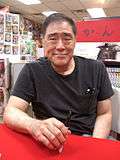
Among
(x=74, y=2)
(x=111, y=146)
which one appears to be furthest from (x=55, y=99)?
(x=74, y=2)

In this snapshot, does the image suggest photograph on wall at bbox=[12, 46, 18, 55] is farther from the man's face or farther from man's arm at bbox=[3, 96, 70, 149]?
man's arm at bbox=[3, 96, 70, 149]

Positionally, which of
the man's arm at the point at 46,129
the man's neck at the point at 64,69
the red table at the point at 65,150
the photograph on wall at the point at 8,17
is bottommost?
the red table at the point at 65,150

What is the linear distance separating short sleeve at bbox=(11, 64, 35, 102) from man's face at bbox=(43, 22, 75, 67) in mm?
157

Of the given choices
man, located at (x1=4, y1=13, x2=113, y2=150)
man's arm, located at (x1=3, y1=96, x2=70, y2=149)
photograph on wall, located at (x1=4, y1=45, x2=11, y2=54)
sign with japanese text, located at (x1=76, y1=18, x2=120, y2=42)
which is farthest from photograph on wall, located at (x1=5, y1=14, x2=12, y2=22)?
man's arm, located at (x1=3, y1=96, x2=70, y2=149)

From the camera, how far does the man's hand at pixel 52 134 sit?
77 centimetres

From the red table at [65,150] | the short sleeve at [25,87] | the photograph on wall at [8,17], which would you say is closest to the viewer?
the red table at [65,150]

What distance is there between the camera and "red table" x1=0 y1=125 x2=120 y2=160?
718 mm

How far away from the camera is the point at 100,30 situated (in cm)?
204

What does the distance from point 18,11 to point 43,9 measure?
1146mm

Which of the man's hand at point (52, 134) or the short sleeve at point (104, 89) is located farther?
the short sleeve at point (104, 89)

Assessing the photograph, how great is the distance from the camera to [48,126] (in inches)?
31.5

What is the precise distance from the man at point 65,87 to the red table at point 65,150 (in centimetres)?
49

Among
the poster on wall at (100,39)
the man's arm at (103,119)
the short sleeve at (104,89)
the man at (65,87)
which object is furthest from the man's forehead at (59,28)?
the poster on wall at (100,39)

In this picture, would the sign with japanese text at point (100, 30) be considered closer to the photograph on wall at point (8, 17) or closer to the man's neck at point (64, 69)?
the man's neck at point (64, 69)
